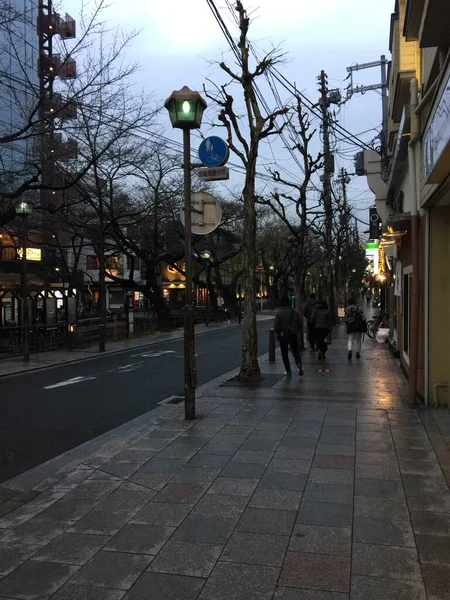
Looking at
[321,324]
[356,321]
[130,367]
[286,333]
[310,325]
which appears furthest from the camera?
[310,325]

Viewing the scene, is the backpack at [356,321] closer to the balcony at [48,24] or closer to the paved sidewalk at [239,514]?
the paved sidewalk at [239,514]

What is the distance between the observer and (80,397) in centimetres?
1046

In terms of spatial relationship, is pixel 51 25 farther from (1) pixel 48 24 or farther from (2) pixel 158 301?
(2) pixel 158 301

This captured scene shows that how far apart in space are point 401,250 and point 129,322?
53.2 ft

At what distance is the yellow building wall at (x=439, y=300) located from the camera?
8.01 m

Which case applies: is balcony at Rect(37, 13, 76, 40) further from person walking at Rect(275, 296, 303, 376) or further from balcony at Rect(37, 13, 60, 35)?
person walking at Rect(275, 296, 303, 376)

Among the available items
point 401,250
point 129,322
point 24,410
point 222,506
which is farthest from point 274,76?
point 129,322

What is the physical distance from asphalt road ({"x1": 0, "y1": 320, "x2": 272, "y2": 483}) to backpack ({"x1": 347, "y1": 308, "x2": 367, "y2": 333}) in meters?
3.65

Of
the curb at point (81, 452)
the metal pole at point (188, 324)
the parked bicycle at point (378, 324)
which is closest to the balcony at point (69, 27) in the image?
the metal pole at point (188, 324)

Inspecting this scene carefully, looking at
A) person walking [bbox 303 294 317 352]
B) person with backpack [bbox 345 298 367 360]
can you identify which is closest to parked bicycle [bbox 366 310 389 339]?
person walking [bbox 303 294 317 352]

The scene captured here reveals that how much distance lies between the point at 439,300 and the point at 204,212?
3.90 metres

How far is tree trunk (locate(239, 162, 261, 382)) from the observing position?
11.3m

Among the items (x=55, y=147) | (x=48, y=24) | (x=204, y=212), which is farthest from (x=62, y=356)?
(x=204, y=212)

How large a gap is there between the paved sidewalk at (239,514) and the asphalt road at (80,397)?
0.66 meters
